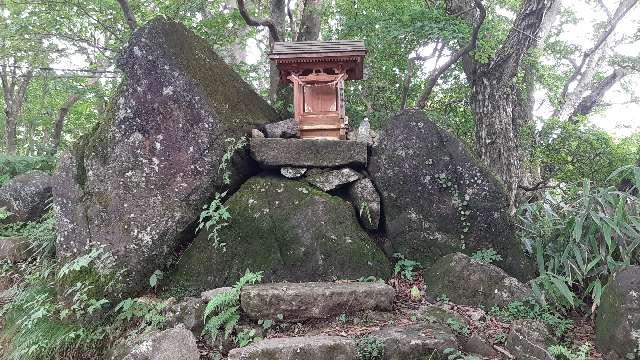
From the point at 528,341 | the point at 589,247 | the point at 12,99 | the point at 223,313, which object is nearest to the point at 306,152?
the point at 223,313

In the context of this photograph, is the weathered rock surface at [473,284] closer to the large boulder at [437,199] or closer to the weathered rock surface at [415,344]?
the large boulder at [437,199]

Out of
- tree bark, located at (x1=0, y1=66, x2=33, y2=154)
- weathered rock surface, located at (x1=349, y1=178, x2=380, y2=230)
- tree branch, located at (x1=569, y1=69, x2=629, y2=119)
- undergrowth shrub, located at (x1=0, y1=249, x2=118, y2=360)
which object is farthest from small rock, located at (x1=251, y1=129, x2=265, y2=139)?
tree bark, located at (x1=0, y1=66, x2=33, y2=154)

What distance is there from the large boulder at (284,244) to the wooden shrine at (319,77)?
1.10 metres

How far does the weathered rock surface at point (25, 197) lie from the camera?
8.11 metres

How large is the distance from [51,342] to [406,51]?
7.09m

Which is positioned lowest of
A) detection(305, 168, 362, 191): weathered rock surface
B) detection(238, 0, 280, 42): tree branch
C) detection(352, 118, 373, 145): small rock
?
detection(305, 168, 362, 191): weathered rock surface

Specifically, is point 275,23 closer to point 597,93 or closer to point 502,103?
point 502,103

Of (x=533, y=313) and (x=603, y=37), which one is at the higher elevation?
(x=603, y=37)

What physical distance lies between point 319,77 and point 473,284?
11.5 ft

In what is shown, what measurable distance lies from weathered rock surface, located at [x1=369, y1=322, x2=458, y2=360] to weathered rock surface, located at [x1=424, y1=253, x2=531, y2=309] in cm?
89

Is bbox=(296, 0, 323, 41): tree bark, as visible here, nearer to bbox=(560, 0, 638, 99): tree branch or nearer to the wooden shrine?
the wooden shrine

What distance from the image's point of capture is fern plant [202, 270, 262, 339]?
13.9 ft

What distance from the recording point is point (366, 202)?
5871 millimetres

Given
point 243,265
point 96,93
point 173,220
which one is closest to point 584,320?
point 243,265
